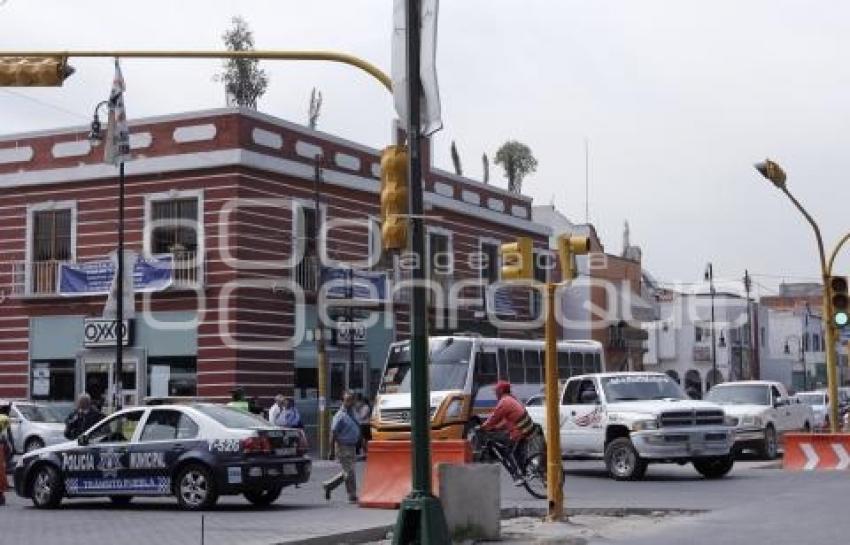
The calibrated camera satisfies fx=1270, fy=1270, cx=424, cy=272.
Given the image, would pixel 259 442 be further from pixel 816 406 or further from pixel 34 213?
pixel 816 406

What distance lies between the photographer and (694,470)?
25953 mm

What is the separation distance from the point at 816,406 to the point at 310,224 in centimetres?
1771

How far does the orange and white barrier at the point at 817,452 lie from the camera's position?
24516 mm

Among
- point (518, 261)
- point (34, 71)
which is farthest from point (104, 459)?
point (518, 261)

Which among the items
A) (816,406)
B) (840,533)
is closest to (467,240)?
(816,406)

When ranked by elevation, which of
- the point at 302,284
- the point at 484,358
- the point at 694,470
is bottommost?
the point at 694,470

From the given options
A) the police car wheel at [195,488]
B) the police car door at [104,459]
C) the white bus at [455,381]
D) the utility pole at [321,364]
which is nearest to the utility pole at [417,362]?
the police car wheel at [195,488]

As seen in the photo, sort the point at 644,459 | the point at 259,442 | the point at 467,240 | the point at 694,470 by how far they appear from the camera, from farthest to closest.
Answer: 1. the point at 467,240
2. the point at 694,470
3. the point at 644,459
4. the point at 259,442

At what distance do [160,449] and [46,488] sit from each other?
227cm

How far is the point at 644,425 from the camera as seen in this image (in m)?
22.4

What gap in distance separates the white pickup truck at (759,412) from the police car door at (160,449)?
1459cm

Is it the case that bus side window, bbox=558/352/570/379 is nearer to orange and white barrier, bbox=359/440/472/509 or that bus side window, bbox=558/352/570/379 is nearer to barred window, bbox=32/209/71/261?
barred window, bbox=32/209/71/261

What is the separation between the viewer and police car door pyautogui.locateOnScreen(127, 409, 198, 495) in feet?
58.5

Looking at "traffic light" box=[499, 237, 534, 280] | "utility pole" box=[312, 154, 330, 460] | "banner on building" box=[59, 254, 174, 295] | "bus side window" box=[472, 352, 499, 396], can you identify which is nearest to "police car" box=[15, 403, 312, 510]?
"traffic light" box=[499, 237, 534, 280]
